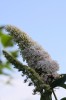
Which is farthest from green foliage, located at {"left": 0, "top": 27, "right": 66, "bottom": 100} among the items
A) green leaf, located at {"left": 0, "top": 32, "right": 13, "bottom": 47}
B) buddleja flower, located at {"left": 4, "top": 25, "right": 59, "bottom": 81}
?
buddleja flower, located at {"left": 4, "top": 25, "right": 59, "bottom": 81}

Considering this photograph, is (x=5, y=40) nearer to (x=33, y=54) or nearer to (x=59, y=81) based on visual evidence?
(x=59, y=81)

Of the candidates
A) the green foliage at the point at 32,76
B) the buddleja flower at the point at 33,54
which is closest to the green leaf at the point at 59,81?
the green foliage at the point at 32,76

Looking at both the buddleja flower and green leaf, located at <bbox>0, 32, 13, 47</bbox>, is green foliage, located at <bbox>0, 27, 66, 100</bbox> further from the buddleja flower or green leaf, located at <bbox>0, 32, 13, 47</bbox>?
the buddleja flower

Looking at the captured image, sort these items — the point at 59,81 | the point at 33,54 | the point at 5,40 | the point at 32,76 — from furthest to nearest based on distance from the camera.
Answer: the point at 33,54 < the point at 59,81 < the point at 32,76 < the point at 5,40

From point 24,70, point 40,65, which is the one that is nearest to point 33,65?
point 40,65

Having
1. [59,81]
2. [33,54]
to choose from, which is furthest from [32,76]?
[33,54]

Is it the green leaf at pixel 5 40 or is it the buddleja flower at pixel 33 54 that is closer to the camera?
the green leaf at pixel 5 40

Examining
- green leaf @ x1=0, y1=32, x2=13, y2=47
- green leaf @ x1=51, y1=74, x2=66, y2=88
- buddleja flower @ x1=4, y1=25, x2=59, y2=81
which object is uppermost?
buddleja flower @ x1=4, y1=25, x2=59, y2=81

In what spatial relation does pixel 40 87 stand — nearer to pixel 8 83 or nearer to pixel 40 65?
pixel 40 65

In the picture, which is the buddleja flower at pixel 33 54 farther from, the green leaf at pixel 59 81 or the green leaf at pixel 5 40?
the green leaf at pixel 5 40
